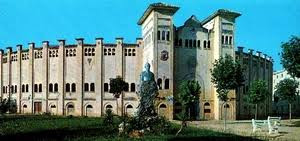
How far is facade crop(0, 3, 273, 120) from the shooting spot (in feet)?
196

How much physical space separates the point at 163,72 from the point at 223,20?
33.3 feet

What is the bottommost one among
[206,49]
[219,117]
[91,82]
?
[219,117]

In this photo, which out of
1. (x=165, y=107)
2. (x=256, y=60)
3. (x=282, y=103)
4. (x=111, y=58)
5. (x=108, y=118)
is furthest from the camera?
(x=282, y=103)

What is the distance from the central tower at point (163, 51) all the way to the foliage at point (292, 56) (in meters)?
23.3

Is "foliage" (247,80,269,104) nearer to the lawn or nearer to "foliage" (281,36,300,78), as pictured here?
"foliage" (281,36,300,78)

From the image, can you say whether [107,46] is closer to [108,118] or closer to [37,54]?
[37,54]

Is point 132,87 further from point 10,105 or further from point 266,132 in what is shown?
point 266,132

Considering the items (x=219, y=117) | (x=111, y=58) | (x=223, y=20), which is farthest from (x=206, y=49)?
(x=111, y=58)

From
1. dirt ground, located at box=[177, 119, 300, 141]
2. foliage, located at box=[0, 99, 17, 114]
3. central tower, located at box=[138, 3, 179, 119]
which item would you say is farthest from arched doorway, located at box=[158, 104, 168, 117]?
foliage, located at box=[0, 99, 17, 114]

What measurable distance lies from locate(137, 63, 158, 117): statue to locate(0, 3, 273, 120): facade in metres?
26.1

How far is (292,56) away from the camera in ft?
120

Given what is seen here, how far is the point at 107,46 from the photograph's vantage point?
66.5 m

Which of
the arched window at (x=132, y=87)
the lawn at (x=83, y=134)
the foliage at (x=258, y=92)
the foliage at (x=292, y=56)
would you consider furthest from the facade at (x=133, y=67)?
the lawn at (x=83, y=134)

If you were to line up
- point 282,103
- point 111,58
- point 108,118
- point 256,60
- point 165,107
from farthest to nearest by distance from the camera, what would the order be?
1. point 282,103
2. point 256,60
3. point 111,58
4. point 165,107
5. point 108,118
